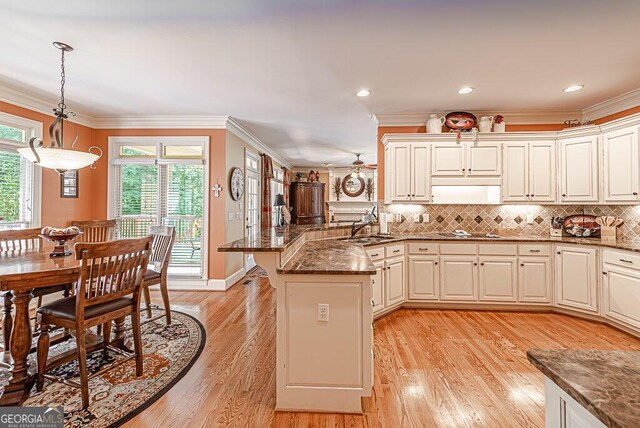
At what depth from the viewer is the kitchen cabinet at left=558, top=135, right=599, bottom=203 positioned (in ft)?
11.9

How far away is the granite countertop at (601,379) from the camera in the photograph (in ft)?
1.97

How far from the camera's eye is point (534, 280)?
3.70 meters

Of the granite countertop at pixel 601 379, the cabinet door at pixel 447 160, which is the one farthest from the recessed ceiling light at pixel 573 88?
the granite countertop at pixel 601 379

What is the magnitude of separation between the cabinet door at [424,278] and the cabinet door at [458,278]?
9 cm

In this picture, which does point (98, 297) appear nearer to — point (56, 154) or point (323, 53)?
point (56, 154)

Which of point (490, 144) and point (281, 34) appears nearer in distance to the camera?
point (281, 34)

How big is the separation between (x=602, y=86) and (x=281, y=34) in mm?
3660

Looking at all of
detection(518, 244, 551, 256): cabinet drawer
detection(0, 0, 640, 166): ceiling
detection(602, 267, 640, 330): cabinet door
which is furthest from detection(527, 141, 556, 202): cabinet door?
detection(602, 267, 640, 330): cabinet door

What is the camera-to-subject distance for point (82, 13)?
2.12m

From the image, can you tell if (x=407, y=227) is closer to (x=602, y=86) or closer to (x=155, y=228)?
(x=602, y=86)

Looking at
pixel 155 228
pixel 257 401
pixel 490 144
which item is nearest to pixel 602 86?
pixel 490 144

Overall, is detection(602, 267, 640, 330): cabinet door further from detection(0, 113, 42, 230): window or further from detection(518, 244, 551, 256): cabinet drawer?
detection(0, 113, 42, 230): window

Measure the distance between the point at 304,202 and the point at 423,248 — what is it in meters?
5.58

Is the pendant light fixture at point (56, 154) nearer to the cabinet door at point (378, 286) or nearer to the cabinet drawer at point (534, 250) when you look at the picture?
the cabinet door at point (378, 286)
